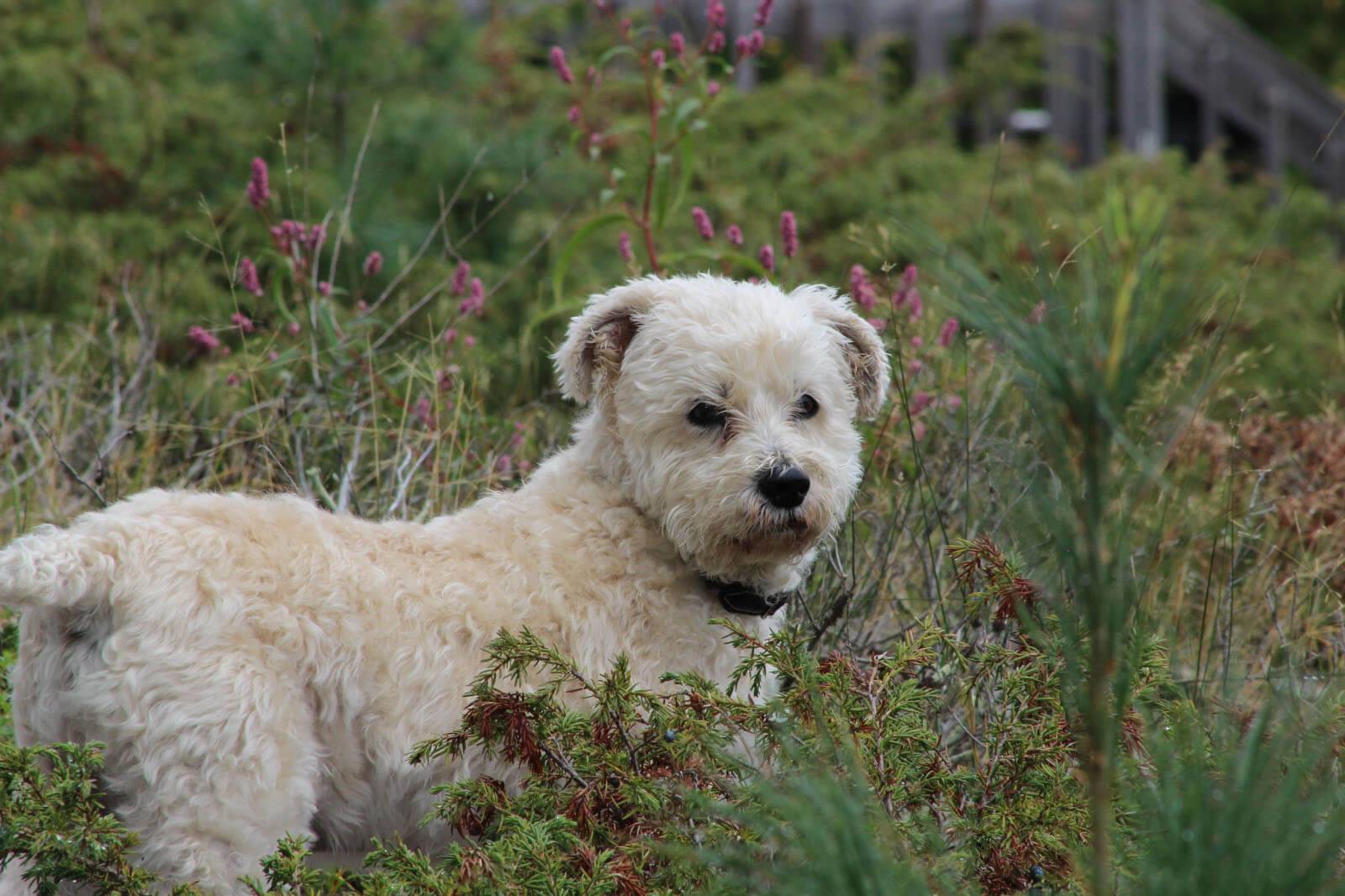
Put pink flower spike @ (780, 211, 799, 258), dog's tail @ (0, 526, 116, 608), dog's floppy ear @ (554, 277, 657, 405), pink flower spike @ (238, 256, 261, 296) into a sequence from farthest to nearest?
1. pink flower spike @ (238, 256, 261, 296)
2. pink flower spike @ (780, 211, 799, 258)
3. dog's floppy ear @ (554, 277, 657, 405)
4. dog's tail @ (0, 526, 116, 608)

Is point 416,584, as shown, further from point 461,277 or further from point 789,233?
point 461,277

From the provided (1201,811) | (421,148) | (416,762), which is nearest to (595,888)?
(416,762)

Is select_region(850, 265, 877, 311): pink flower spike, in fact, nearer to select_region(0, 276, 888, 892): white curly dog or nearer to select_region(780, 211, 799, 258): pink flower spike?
select_region(780, 211, 799, 258): pink flower spike

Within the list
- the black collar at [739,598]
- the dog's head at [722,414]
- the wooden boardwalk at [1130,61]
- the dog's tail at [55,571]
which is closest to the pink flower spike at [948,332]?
the dog's head at [722,414]

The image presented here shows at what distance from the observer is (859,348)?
4.16 m

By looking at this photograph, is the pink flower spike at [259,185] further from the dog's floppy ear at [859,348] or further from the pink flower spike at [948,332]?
the pink flower spike at [948,332]

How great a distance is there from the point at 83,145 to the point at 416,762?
7.45 metres

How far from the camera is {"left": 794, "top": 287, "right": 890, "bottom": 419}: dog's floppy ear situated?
4.07m

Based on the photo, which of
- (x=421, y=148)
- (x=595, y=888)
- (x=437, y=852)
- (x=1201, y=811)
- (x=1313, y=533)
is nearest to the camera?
(x=1201, y=811)

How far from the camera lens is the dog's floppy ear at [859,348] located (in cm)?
407

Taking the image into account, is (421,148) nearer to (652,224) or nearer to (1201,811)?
(652,224)

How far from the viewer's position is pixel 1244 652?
4.75 m

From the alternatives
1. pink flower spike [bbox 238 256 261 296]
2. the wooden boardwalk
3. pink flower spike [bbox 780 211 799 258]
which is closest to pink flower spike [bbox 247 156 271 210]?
pink flower spike [bbox 238 256 261 296]

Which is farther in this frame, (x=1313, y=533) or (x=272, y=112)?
(x=272, y=112)
